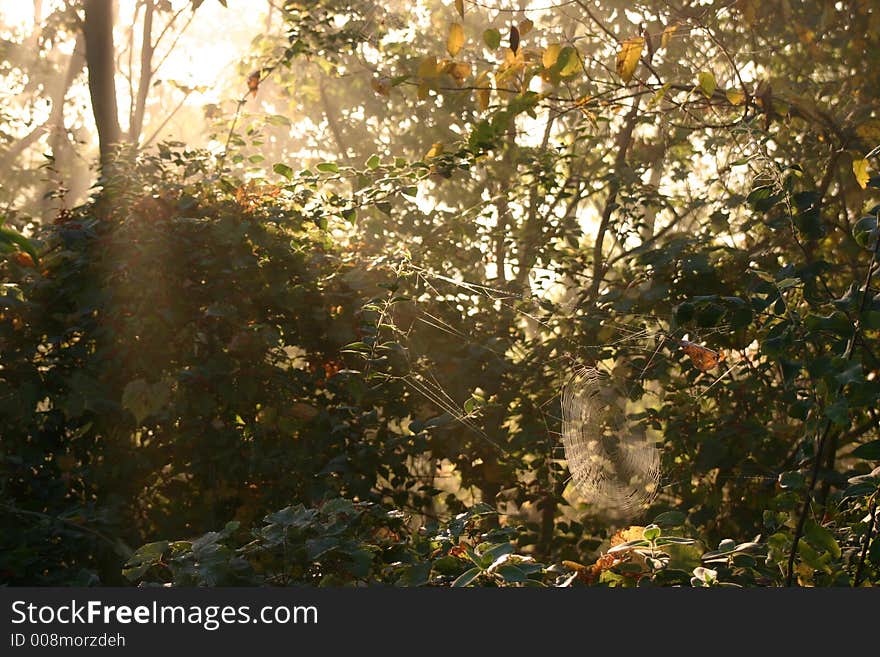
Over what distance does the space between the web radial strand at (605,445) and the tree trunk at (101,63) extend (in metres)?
4.01

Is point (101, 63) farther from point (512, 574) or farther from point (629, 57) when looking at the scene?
point (512, 574)

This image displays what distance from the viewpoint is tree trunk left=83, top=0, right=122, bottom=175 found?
6.16 m

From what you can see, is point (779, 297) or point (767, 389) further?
point (767, 389)

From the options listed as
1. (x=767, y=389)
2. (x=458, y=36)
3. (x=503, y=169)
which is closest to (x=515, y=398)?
(x=767, y=389)

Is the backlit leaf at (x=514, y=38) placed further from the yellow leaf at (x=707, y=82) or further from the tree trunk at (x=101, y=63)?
the tree trunk at (x=101, y=63)

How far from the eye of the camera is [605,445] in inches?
150

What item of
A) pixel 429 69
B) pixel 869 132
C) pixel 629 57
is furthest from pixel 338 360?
pixel 869 132

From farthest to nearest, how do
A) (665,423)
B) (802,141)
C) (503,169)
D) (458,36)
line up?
1. (503,169)
2. (802,141)
3. (665,423)
4. (458,36)

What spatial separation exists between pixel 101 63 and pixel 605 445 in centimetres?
452

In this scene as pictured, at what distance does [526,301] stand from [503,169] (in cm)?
310

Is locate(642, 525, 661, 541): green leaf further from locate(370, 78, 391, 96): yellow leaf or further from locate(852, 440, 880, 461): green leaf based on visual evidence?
locate(370, 78, 391, 96): yellow leaf

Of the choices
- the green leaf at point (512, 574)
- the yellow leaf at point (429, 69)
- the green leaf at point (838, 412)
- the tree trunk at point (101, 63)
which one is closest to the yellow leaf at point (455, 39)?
the yellow leaf at point (429, 69)

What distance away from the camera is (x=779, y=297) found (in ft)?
6.75

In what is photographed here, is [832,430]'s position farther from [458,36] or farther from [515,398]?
[515,398]
